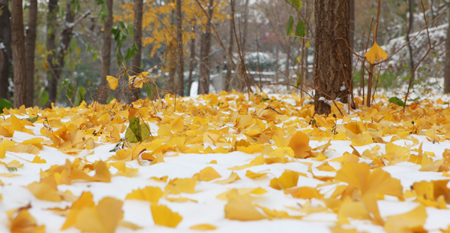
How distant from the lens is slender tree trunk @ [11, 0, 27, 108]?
3.89 m

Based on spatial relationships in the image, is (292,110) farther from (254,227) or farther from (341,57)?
(254,227)

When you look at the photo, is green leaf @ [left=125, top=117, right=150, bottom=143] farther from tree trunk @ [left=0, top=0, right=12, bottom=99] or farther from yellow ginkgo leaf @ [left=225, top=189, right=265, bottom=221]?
tree trunk @ [left=0, top=0, right=12, bottom=99]

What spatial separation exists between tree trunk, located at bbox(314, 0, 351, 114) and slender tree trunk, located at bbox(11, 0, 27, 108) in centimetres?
335

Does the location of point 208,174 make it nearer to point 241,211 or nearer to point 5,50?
point 241,211

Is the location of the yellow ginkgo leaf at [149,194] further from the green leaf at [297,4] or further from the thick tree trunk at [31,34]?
the thick tree trunk at [31,34]

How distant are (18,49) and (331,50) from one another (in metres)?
3.49

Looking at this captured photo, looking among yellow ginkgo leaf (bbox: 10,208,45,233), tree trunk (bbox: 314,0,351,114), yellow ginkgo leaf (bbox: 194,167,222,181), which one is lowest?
yellow ginkgo leaf (bbox: 194,167,222,181)

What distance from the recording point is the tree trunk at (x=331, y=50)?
8.05 ft

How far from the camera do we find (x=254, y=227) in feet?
1.88

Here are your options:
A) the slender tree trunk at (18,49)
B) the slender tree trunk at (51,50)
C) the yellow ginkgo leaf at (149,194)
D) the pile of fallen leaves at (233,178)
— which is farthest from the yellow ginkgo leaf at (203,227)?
the slender tree trunk at (51,50)

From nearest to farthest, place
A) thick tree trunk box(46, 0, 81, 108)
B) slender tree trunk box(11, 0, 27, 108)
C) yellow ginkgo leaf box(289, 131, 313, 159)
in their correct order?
yellow ginkgo leaf box(289, 131, 313, 159) → slender tree trunk box(11, 0, 27, 108) → thick tree trunk box(46, 0, 81, 108)

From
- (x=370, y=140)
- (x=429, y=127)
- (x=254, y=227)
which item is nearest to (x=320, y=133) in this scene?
(x=370, y=140)

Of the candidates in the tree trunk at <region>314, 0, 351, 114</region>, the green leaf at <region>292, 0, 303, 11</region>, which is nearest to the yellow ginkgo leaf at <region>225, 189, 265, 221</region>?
the tree trunk at <region>314, 0, 351, 114</region>

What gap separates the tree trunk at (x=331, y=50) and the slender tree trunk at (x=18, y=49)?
3.35 m
